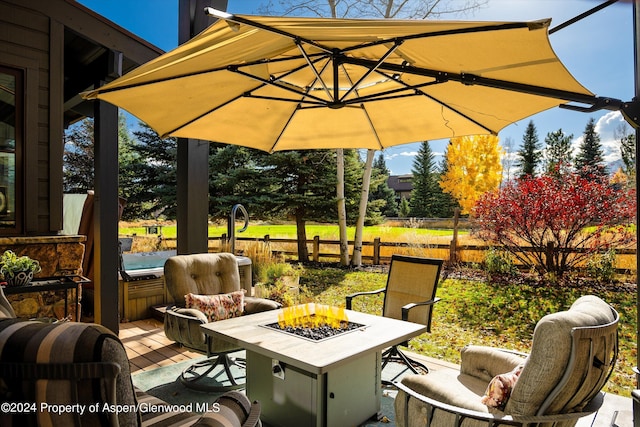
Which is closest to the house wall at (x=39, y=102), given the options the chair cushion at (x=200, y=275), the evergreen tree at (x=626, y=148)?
the chair cushion at (x=200, y=275)

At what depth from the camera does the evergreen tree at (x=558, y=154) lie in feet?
21.2

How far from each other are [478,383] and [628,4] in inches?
90.2

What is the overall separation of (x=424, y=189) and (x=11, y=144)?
40.3 feet

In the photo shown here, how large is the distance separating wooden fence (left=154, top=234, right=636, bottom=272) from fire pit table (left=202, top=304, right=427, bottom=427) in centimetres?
441

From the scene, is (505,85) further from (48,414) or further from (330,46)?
(48,414)

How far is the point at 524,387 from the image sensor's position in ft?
5.68

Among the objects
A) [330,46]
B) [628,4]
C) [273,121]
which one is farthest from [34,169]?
[628,4]

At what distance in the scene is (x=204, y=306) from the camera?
358 centimetres

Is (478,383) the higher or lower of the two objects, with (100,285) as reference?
lower

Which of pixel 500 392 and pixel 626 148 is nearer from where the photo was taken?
pixel 500 392

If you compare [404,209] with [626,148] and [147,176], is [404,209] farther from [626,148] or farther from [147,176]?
[147,176]

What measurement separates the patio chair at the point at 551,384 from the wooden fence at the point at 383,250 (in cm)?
484

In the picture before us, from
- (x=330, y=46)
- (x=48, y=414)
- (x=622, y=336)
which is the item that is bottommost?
(x=622, y=336)

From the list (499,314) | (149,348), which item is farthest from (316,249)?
(149,348)
